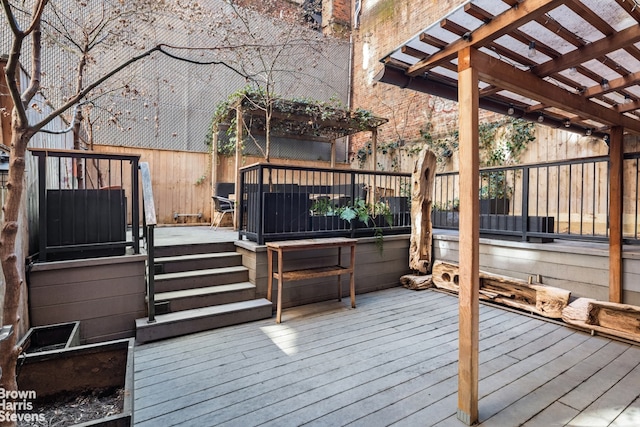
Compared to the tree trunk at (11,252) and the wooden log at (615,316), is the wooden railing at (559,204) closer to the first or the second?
the wooden log at (615,316)

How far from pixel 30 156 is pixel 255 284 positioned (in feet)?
7.39

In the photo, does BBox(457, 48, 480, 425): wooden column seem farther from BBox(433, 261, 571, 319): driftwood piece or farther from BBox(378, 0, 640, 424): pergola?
BBox(433, 261, 571, 319): driftwood piece

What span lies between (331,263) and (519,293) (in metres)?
2.19

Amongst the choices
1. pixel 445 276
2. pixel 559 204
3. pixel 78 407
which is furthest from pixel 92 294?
pixel 559 204

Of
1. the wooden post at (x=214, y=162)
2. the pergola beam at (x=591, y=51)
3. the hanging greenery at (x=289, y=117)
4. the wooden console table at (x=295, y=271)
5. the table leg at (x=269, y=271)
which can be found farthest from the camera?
the wooden post at (x=214, y=162)

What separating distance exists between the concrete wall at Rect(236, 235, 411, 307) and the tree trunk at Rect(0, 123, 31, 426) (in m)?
2.42

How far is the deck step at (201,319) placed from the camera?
2754mm


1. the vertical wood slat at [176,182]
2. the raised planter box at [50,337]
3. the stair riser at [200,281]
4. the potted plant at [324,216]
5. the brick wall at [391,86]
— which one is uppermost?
the brick wall at [391,86]

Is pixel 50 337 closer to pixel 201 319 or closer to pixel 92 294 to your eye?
pixel 92 294

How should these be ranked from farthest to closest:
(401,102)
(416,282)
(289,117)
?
(401,102), (289,117), (416,282)

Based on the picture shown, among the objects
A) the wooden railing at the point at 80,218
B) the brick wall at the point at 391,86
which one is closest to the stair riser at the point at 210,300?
the wooden railing at the point at 80,218

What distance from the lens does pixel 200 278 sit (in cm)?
343

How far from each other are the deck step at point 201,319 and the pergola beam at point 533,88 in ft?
9.16

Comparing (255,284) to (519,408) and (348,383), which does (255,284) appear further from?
(519,408)
